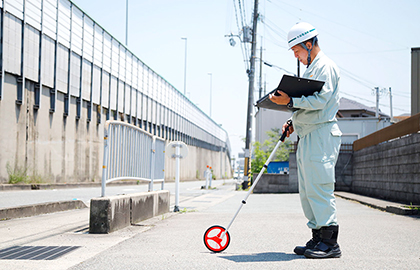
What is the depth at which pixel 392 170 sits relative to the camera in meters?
11.8

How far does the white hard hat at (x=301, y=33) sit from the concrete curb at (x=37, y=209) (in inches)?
244

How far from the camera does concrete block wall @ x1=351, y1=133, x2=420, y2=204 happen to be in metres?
10.1

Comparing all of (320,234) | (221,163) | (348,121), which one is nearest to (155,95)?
(348,121)

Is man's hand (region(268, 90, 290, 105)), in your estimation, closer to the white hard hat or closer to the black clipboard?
the black clipboard

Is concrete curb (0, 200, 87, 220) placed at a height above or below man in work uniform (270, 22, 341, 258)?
below

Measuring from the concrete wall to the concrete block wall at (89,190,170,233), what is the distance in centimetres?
1371

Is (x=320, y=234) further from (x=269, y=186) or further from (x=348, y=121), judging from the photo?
(x=348, y=121)

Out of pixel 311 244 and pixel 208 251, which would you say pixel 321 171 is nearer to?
pixel 311 244

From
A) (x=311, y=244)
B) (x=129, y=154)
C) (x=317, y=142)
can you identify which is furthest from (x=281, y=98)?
(x=129, y=154)

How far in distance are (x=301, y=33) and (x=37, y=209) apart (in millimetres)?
7109

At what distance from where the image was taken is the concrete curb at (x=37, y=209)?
26.9 ft

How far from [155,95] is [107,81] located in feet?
45.6

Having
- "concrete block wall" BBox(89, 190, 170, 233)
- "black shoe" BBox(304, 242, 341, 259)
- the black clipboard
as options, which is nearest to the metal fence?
"concrete block wall" BBox(89, 190, 170, 233)

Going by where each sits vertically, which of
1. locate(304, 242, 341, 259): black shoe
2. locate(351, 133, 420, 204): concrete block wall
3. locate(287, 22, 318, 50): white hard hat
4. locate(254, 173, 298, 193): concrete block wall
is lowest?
locate(254, 173, 298, 193): concrete block wall
